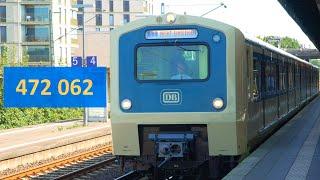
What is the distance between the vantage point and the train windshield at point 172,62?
10328 millimetres

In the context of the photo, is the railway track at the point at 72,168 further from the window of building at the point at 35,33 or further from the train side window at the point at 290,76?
the window of building at the point at 35,33

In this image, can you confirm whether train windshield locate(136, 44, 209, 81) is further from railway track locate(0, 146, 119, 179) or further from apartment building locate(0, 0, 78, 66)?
apartment building locate(0, 0, 78, 66)

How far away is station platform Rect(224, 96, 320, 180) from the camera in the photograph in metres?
9.33

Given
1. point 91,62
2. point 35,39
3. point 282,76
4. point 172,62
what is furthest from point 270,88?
point 35,39

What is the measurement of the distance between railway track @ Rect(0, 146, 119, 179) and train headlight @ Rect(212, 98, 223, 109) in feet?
14.0

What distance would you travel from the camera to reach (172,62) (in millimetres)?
10391

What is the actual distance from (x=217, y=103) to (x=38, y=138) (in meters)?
12.1

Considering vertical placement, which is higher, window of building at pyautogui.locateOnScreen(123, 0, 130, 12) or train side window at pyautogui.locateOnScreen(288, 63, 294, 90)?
window of building at pyautogui.locateOnScreen(123, 0, 130, 12)

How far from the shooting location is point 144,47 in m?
10.5

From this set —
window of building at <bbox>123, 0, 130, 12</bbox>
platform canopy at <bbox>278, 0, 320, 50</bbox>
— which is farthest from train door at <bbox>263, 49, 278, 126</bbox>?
window of building at <bbox>123, 0, 130, 12</bbox>

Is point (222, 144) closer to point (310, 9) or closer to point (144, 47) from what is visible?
point (144, 47)

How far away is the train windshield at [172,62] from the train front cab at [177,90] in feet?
0.05

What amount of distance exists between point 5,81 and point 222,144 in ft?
46.4

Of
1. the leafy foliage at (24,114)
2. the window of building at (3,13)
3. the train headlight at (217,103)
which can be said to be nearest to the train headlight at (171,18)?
the train headlight at (217,103)
